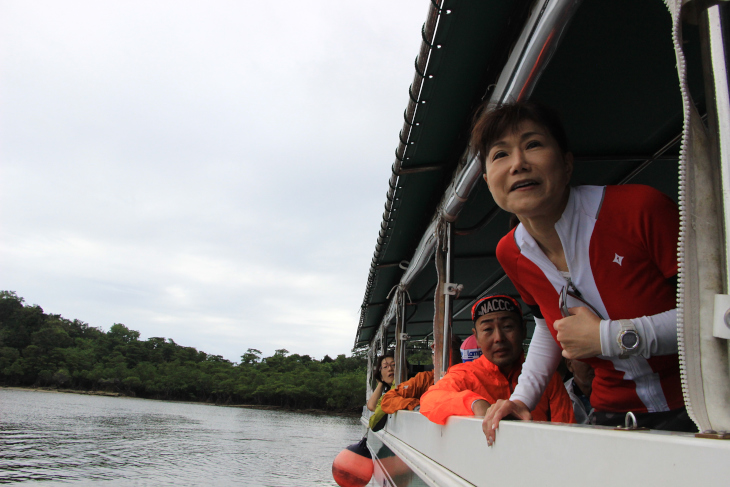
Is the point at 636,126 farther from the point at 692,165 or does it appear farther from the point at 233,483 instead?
the point at 233,483

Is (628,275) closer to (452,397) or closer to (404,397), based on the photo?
(452,397)

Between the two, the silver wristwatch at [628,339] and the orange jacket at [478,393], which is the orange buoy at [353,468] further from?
the silver wristwatch at [628,339]

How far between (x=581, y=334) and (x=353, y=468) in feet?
16.7

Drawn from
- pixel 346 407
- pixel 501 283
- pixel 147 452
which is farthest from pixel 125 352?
pixel 501 283

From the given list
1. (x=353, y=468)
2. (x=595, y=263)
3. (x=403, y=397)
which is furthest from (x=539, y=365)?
(x=353, y=468)

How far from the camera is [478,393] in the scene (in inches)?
93.8

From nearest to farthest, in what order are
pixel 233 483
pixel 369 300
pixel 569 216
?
1. pixel 569 216
2. pixel 233 483
3. pixel 369 300

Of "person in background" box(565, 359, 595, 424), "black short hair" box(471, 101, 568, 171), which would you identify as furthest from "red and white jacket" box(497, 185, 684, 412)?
"person in background" box(565, 359, 595, 424)

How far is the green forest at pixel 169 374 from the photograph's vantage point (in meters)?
54.6

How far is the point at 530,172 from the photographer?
57.1 inches

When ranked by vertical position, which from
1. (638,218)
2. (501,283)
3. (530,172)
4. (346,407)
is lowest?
(346,407)

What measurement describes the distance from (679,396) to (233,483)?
7.61 m

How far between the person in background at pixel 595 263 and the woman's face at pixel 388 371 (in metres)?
4.81

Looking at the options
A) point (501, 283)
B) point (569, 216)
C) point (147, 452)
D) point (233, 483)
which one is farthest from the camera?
point (147, 452)
